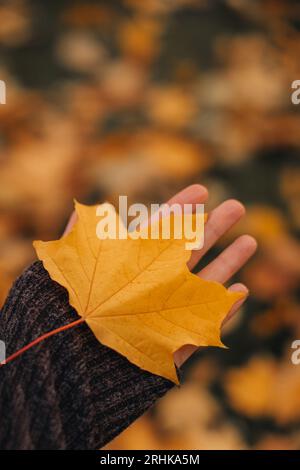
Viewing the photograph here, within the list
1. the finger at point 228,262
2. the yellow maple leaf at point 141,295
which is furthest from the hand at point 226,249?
the yellow maple leaf at point 141,295

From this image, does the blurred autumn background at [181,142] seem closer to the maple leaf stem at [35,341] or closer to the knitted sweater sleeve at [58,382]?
the knitted sweater sleeve at [58,382]

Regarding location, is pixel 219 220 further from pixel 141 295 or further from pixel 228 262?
pixel 141 295

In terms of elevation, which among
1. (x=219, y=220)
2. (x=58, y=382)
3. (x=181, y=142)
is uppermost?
(x=181, y=142)

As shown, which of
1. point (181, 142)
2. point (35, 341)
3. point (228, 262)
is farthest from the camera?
point (181, 142)

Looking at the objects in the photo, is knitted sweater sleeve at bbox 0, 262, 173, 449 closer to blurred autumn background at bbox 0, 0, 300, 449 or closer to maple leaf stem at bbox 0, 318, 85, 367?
maple leaf stem at bbox 0, 318, 85, 367

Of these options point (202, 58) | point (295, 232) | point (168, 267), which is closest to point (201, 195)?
point (168, 267)

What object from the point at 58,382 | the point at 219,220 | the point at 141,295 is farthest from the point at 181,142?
the point at 58,382

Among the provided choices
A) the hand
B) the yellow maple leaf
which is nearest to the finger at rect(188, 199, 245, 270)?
the hand
